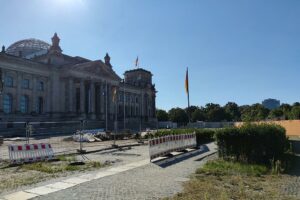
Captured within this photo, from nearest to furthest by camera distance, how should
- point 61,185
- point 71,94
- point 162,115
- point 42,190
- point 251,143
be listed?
point 42,190 → point 61,185 → point 251,143 → point 71,94 → point 162,115

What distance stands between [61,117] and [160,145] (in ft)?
195

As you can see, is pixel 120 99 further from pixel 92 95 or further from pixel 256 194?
pixel 256 194

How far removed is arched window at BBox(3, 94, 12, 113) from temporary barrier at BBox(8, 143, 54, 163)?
50.6 meters

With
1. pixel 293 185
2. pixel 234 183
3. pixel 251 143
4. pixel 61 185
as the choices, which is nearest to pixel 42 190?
pixel 61 185

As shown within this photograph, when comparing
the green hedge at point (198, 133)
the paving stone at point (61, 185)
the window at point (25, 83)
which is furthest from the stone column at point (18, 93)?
the paving stone at point (61, 185)

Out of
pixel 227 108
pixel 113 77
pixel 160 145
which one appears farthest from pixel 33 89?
pixel 227 108

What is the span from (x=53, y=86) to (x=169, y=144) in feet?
197

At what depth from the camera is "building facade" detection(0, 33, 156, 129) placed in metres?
65.3

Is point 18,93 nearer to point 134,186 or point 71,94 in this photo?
point 71,94

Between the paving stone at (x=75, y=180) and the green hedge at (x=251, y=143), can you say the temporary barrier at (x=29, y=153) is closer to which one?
the paving stone at (x=75, y=180)

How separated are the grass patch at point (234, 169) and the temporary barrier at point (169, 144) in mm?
3702

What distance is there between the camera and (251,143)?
1588 cm

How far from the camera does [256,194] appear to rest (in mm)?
9336

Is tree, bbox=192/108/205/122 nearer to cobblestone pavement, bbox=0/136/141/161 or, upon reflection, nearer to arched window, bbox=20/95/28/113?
arched window, bbox=20/95/28/113
